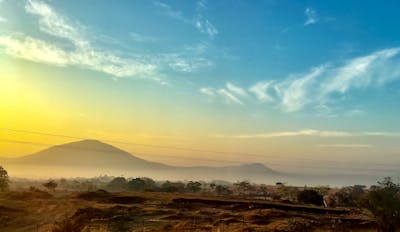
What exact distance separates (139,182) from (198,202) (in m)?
103

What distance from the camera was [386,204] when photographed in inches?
2142

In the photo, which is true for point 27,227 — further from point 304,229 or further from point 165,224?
point 304,229

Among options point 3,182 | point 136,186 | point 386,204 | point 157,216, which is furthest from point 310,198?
point 136,186

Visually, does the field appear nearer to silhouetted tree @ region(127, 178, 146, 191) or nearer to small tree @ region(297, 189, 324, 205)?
small tree @ region(297, 189, 324, 205)

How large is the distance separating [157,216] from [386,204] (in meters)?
35.4

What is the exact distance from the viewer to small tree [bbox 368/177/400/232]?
176ft

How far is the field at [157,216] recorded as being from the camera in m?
60.3

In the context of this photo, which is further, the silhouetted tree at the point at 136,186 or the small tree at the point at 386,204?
the silhouetted tree at the point at 136,186

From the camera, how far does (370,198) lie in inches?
2238

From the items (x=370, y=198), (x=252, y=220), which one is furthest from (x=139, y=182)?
(x=370, y=198)

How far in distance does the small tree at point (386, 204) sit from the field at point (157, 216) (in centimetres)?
725

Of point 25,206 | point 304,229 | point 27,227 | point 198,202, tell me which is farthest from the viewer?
point 198,202

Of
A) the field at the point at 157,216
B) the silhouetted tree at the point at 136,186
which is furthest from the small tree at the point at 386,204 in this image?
the silhouetted tree at the point at 136,186

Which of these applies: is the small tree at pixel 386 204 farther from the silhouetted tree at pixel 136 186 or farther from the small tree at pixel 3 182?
the silhouetted tree at pixel 136 186
